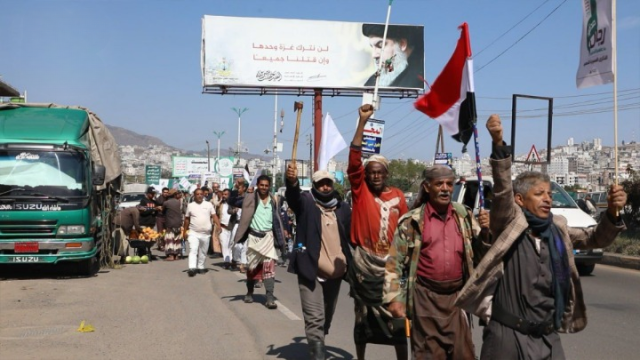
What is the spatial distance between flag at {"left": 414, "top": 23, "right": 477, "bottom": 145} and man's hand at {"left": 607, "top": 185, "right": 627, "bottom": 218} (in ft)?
3.74

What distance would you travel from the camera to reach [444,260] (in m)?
4.46

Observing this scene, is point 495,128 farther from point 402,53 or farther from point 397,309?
point 402,53

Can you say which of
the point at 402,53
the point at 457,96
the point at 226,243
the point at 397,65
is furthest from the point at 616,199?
the point at 402,53

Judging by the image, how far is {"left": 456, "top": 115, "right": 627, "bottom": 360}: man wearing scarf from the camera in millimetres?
3744

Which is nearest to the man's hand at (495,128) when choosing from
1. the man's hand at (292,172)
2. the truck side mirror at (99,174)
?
the man's hand at (292,172)

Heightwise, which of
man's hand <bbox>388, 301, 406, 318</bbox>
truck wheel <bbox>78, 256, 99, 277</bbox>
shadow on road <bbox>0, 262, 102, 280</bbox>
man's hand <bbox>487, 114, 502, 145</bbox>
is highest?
man's hand <bbox>487, 114, 502, 145</bbox>

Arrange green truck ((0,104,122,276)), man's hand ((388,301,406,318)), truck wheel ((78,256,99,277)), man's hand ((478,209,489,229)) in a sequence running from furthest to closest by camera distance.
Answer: truck wheel ((78,256,99,277)) → green truck ((0,104,122,276)) → man's hand ((388,301,406,318)) → man's hand ((478,209,489,229))

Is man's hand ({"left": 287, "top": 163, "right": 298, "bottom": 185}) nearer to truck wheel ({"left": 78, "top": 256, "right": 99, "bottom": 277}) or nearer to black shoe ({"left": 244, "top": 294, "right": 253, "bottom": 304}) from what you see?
black shoe ({"left": 244, "top": 294, "right": 253, "bottom": 304})

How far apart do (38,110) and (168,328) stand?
27.0 feet

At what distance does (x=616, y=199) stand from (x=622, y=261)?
13.3 m

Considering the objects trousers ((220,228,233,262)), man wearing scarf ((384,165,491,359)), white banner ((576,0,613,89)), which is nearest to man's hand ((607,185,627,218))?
man wearing scarf ((384,165,491,359))

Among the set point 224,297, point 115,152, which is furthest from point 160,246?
point 224,297

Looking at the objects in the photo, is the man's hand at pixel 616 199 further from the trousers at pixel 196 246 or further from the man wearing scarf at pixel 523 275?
the trousers at pixel 196 246

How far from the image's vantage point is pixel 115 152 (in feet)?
52.7
